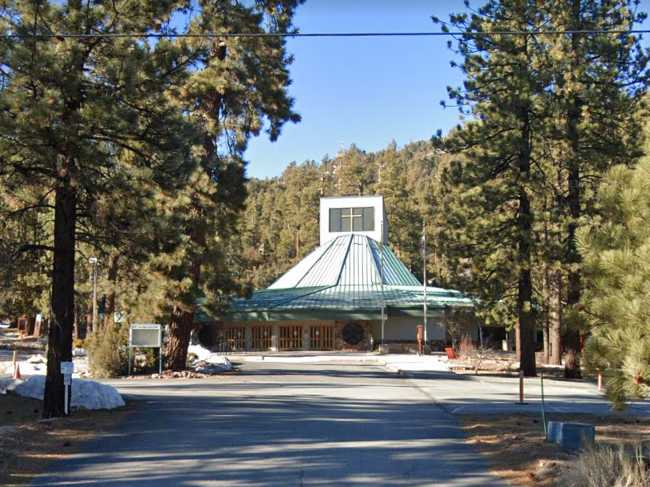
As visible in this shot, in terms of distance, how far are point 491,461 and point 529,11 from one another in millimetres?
19260

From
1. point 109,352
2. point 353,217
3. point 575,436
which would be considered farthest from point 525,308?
point 353,217

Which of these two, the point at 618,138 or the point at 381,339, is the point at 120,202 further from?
the point at 381,339

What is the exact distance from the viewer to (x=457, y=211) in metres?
27.7

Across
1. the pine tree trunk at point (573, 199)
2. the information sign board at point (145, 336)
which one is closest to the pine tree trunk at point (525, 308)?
the pine tree trunk at point (573, 199)

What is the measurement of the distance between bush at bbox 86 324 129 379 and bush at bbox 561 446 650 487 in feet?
68.2

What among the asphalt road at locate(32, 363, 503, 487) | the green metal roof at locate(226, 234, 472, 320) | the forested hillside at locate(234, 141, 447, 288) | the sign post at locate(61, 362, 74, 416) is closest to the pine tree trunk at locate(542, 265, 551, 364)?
the green metal roof at locate(226, 234, 472, 320)

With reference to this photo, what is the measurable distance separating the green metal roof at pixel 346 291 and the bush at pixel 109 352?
71.7 ft

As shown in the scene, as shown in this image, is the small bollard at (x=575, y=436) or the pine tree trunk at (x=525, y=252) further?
the pine tree trunk at (x=525, y=252)

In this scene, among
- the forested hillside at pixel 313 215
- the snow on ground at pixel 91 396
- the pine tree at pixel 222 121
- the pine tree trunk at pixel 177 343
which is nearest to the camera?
the snow on ground at pixel 91 396

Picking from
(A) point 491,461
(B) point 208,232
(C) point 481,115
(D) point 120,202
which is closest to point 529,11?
(C) point 481,115

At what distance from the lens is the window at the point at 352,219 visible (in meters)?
66.2

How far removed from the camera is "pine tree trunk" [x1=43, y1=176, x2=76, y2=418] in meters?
13.8

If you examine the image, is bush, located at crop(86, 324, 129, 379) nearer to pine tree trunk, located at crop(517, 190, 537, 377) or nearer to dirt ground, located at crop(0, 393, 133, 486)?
dirt ground, located at crop(0, 393, 133, 486)

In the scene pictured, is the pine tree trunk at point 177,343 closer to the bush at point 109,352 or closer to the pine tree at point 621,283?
the bush at point 109,352
